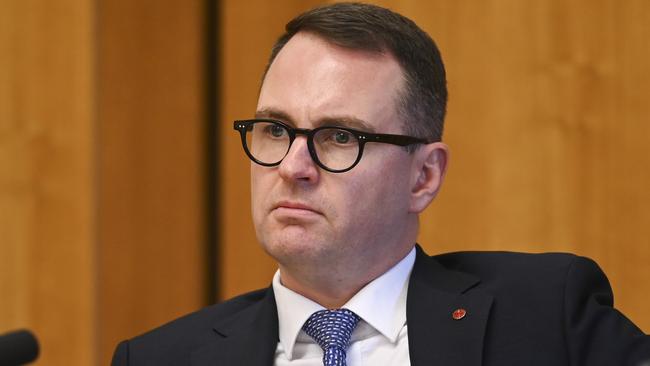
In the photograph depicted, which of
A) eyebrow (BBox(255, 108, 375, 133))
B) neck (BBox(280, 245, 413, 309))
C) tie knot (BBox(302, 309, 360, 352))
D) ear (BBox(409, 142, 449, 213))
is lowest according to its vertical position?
tie knot (BBox(302, 309, 360, 352))

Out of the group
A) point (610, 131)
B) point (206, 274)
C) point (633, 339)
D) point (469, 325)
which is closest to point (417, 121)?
point (469, 325)

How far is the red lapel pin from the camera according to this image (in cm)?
177

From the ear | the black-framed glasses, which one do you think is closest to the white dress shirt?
the ear

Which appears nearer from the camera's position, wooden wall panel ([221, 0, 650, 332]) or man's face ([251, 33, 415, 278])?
man's face ([251, 33, 415, 278])

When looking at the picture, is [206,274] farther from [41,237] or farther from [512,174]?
[512,174]

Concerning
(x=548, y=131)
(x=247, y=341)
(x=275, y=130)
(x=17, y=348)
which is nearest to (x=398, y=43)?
(x=275, y=130)

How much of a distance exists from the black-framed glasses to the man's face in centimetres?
1

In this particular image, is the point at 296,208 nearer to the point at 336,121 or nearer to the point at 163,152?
the point at 336,121

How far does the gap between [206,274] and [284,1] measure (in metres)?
0.85

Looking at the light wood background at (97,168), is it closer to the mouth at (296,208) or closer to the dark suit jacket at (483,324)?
the dark suit jacket at (483,324)

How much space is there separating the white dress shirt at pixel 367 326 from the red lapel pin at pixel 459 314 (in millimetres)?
90

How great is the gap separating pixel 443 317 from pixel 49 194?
5.21 feet

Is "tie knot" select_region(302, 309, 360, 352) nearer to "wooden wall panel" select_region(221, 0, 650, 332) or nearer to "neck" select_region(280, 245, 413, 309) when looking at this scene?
"neck" select_region(280, 245, 413, 309)

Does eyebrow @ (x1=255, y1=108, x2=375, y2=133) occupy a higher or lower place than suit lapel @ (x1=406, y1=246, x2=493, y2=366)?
higher
